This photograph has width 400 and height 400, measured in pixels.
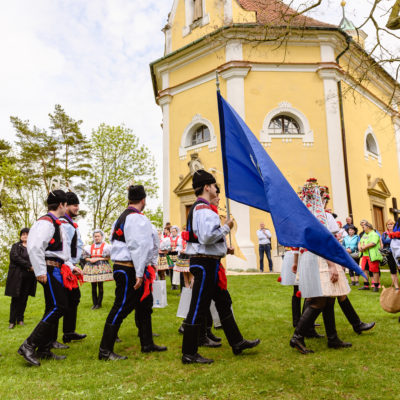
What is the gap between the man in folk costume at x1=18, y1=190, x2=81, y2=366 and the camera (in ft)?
15.8

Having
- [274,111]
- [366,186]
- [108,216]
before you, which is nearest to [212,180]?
[274,111]

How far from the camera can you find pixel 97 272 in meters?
8.80

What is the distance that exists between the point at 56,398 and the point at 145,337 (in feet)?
5.70

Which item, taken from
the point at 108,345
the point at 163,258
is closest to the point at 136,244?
the point at 108,345

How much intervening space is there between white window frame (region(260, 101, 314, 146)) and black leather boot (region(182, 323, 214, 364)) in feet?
46.8

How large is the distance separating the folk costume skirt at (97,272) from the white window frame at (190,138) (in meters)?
10.8

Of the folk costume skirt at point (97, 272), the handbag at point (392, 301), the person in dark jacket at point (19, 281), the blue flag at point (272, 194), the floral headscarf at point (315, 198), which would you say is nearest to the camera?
the blue flag at point (272, 194)

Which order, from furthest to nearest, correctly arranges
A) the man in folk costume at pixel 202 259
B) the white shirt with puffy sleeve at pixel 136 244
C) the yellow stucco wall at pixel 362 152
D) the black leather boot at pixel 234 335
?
the yellow stucco wall at pixel 362 152 → the white shirt with puffy sleeve at pixel 136 244 → the black leather boot at pixel 234 335 → the man in folk costume at pixel 202 259

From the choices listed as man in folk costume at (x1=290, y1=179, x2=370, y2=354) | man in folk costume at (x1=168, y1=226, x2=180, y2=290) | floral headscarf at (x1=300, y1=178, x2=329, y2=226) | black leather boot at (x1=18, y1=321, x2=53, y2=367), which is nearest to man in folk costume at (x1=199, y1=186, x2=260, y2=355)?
man in folk costume at (x1=290, y1=179, x2=370, y2=354)

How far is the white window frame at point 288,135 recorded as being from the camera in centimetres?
1794

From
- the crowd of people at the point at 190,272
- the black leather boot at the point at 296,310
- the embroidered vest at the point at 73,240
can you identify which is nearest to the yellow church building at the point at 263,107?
A: the black leather boot at the point at 296,310

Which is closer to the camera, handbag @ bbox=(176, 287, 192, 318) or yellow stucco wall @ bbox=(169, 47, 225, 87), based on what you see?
handbag @ bbox=(176, 287, 192, 318)

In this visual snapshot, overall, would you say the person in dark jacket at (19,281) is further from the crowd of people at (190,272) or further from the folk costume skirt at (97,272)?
the crowd of people at (190,272)

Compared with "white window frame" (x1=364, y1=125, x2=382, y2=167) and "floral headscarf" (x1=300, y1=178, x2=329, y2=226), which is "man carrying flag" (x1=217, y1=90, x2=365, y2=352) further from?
"white window frame" (x1=364, y1=125, x2=382, y2=167)
